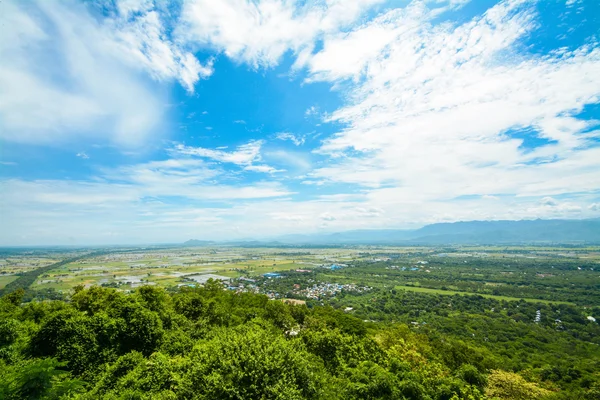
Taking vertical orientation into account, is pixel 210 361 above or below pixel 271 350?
below

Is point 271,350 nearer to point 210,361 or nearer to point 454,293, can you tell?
point 210,361

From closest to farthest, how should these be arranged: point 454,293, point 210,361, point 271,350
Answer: point 210,361 → point 271,350 → point 454,293

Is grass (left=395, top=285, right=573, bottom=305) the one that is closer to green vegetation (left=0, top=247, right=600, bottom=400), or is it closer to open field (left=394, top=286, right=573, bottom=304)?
open field (left=394, top=286, right=573, bottom=304)

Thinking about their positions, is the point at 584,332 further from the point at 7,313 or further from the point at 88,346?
the point at 7,313

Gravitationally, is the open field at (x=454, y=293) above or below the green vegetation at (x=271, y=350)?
below

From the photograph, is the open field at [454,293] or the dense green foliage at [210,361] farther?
the open field at [454,293]

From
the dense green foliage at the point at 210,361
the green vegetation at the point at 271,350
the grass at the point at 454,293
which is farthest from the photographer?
the grass at the point at 454,293

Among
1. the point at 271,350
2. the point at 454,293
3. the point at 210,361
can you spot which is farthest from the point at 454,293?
the point at 210,361

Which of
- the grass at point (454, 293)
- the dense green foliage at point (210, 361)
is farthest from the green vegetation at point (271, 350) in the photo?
the grass at point (454, 293)

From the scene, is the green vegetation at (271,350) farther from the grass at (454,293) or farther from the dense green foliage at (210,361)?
the grass at (454,293)

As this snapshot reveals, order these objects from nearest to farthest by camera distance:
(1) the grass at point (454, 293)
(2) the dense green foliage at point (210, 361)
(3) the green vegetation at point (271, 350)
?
1. (2) the dense green foliage at point (210, 361)
2. (3) the green vegetation at point (271, 350)
3. (1) the grass at point (454, 293)
